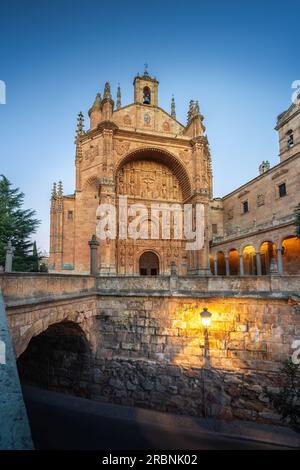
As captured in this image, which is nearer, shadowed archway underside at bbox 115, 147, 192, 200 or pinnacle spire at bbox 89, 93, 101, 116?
shadowed archway underside at bbox 115, 147, 192, 200

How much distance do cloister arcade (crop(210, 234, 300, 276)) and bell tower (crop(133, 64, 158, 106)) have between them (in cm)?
1577

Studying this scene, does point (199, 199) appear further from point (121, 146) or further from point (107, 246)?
point (107, 246)

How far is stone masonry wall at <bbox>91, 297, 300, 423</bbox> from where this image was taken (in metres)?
9.52

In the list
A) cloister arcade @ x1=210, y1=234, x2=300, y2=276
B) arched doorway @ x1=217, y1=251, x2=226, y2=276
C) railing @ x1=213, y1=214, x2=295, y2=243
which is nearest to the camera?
railing @ x1=213, y1=214, x2=295, y2=243

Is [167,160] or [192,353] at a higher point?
[167,160]

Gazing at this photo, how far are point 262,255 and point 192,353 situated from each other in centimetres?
1677

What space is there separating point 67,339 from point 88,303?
81.0 inches

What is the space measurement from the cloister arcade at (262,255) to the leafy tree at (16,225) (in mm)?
18062

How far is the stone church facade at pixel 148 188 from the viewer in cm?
2014

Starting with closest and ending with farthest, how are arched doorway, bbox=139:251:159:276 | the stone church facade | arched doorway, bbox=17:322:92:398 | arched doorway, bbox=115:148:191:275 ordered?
arched doorway, bbox=17:322:92:398 → the stone church facade → arched doorway, bbox=115:148:191:275 → arched doorway, bbox=139:251:159:276

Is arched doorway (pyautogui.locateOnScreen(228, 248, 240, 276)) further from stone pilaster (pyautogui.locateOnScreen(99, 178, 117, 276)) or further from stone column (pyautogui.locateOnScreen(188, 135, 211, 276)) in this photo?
stone pilaster (pyautogui.locateOnScreen(99, 178, 117, 276))

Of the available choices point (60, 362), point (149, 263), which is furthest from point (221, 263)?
point (60, 362)

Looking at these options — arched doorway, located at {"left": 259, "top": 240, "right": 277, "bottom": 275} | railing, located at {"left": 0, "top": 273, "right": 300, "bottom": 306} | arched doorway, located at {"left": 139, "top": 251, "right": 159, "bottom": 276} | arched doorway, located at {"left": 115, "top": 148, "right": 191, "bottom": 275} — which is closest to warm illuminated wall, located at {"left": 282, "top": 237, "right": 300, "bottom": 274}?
arched doorway, located at {"left": 259, "top": 240, "right": 277, "bottom": 275}

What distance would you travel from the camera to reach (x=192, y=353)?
33.5ft
